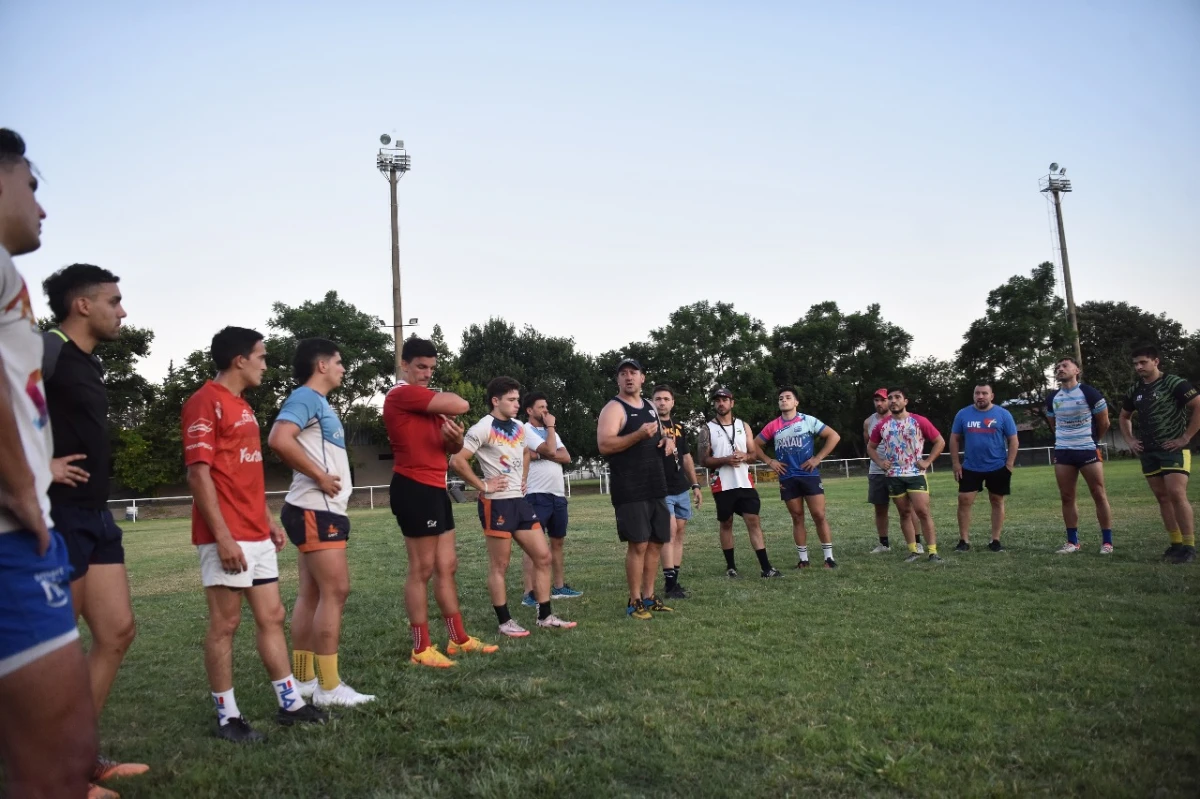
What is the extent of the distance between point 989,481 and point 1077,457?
1.10 metres

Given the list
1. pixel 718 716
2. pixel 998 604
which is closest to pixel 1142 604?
pixel 998 604

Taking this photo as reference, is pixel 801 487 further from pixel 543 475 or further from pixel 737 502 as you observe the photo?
pixel 543 475

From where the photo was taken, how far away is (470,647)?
5.62m

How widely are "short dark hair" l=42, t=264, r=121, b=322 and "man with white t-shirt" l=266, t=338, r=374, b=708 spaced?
3.71ft

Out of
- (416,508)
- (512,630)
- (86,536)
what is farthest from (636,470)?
(86,536)

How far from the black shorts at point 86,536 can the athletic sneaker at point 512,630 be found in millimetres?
3134

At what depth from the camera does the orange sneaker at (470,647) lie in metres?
5.58

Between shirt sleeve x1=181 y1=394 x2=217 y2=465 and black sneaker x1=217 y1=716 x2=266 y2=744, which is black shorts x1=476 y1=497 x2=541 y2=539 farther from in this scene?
shirt sleeve x1=181 y1=394 x2=217 y2=465

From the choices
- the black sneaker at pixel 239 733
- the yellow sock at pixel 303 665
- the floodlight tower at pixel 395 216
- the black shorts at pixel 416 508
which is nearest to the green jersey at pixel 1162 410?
the black shorts at pixel 416 508

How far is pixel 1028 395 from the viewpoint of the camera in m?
50.7

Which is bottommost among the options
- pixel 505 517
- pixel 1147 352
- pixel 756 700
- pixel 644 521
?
pixel 756 700

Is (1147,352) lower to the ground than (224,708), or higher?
higher

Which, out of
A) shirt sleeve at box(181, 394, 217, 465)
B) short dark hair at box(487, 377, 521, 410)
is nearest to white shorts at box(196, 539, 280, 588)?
shirt sleeve at box(181, 394, 217, 465)

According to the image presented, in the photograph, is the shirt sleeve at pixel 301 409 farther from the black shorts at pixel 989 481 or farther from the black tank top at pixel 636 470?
the black shorts at pixel 989 481
